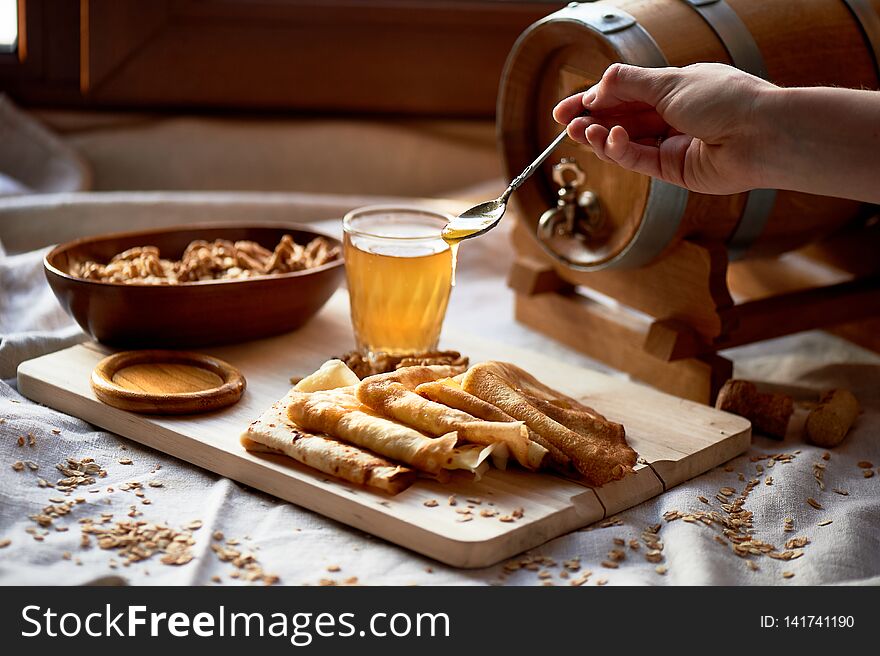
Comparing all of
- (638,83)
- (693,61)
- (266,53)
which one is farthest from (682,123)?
(266,53)

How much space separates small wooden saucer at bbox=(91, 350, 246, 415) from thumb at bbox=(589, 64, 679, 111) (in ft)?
1.92

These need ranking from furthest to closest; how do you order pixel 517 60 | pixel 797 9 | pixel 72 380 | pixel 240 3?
1. pixel 240 3
2. pixel 517 60
3. pixel 797 9
4. pixel 72 380

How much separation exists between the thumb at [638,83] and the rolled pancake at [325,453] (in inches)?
19.5

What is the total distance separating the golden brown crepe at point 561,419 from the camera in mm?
1166

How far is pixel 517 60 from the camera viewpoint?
1.63 meters

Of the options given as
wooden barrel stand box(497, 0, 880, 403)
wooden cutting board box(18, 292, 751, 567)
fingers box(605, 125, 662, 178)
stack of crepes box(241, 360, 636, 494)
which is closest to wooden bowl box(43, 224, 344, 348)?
wooden cutting board box(18, 292, 751, 567)

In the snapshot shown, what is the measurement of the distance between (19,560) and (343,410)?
14.4 inches

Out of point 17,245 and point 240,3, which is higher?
point 240,3

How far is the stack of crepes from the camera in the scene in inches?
44.9

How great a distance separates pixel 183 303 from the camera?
1441 mm

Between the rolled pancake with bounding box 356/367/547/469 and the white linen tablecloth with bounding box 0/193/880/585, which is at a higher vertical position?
the rolled pancake with bounding box 356/367/547/469

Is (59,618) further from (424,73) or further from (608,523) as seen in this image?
(424,73)

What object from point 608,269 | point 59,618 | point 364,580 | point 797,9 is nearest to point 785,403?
point 608,269

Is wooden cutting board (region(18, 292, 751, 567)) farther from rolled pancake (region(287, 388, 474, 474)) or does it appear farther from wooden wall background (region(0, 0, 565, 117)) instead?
wooden wall background (region(0, 0, 565, 117))
